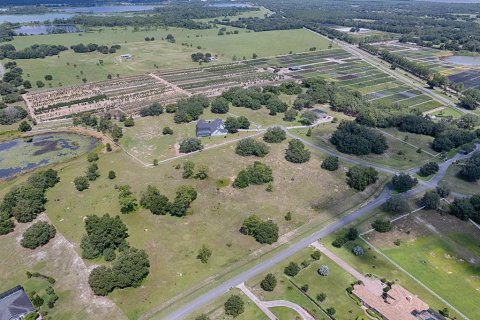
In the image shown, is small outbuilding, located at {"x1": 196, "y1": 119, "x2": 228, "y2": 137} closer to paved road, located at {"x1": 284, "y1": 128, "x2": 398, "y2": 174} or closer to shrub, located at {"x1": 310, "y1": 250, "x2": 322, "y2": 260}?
paved road, located at {"x1": 284, "y1": 128, "x2": 398, "y2": 174}

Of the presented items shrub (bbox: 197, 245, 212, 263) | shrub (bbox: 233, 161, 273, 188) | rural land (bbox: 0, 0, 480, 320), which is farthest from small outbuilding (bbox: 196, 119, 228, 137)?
shrub (bbox: 197, 245, 212, 263)

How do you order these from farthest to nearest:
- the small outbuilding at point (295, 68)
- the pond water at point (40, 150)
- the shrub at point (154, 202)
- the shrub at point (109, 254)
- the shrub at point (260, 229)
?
the small outbuilding at point (295, 68) < the pond water at point (40, 150) < the shrub at point (154, 202) < the shrub at point (260, 229) < the shrub at point (109, 254)

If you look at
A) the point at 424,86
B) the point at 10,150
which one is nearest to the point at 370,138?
the point at 424,86

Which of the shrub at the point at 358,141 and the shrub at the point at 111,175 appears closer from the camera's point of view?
the shrub at the point at 111,175

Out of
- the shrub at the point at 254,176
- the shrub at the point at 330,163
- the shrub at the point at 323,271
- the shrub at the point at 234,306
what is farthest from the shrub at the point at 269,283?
the shrub at the point at 330,163

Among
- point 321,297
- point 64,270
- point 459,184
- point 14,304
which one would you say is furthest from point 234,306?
point 459,184

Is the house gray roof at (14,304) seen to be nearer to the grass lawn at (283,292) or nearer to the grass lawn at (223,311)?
the grass lawn at (223,311)
